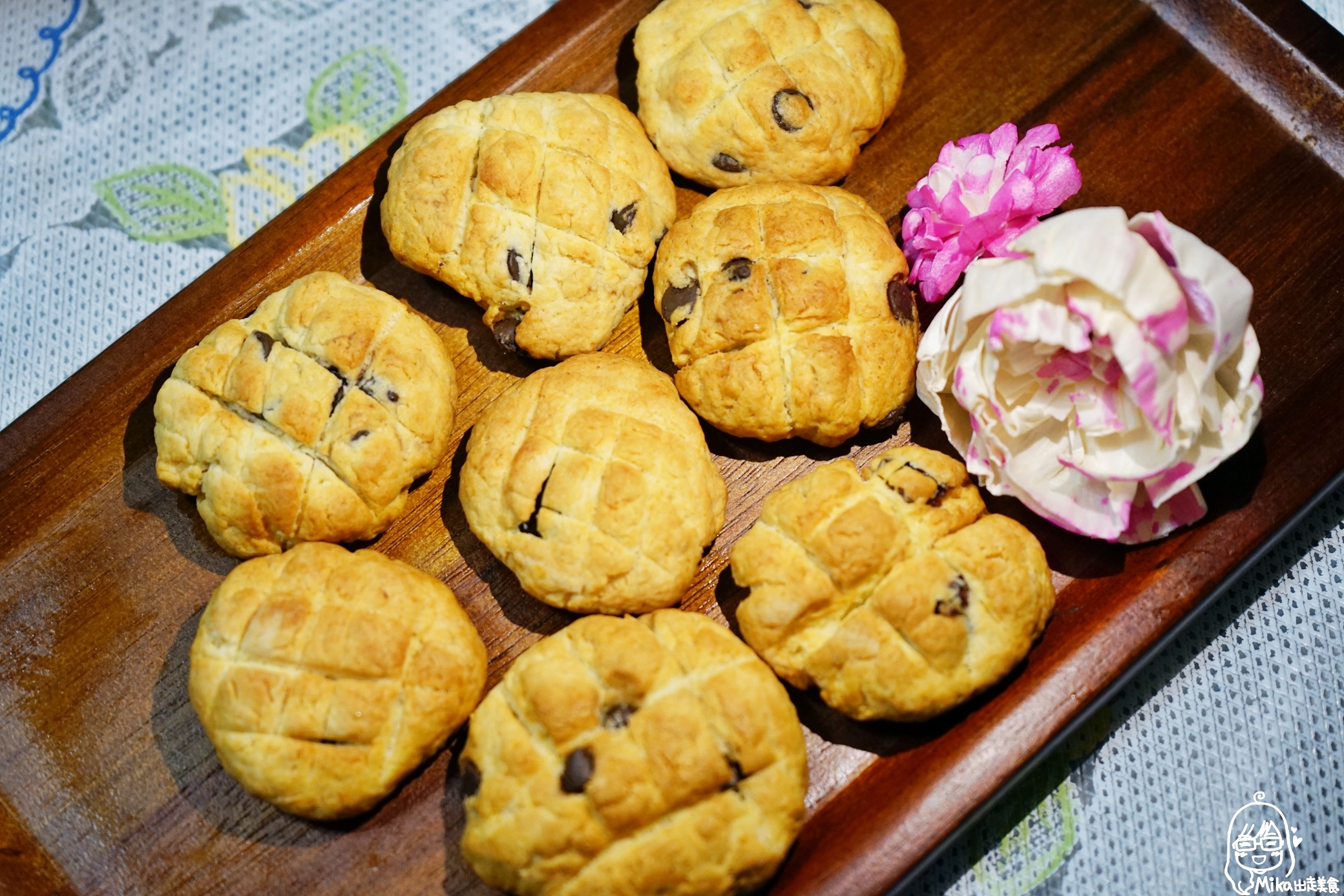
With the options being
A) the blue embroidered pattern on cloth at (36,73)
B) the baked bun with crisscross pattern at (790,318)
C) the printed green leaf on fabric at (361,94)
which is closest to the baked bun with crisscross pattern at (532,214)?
the baked bun with crisscross pattern at (790,318)

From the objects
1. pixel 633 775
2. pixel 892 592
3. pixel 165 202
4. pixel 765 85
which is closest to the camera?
pixel 633 775

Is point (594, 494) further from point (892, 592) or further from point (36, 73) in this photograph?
point (36, 73)

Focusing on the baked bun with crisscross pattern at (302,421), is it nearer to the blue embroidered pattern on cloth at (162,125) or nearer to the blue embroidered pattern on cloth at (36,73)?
the blue embroidered pattern on cloth at (162,125)

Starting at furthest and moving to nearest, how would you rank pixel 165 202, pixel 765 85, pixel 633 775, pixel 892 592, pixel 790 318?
pixel 165 202
pixel 765 85
pixel 790 318
pixel 892 592
pixel 633 775

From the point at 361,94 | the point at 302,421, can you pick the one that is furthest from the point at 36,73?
the point at 302,421

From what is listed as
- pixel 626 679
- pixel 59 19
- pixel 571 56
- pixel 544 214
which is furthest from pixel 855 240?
pixel 59 19

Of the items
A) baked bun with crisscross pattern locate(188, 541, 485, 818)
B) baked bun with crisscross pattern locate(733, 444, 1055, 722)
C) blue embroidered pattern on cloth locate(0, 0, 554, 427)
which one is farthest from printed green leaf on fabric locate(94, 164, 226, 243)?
baked bun with crisscross pattern locate(733, 444, 1055, 722)
